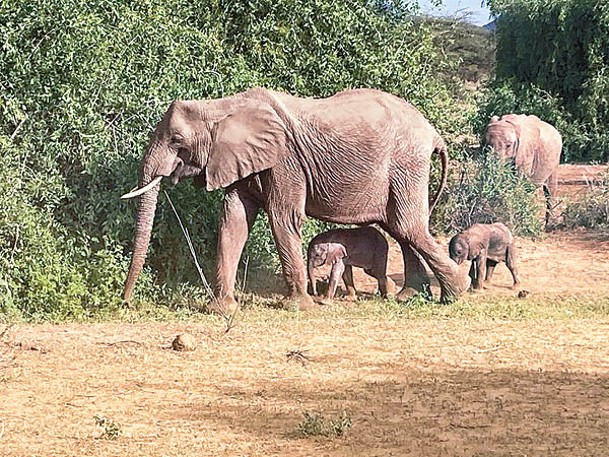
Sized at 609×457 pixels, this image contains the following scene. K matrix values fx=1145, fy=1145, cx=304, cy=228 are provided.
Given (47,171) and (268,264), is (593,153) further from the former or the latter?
(47,171)

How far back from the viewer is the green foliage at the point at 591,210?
1609 cm

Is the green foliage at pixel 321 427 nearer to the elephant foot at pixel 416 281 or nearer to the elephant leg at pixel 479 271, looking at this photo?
the elephant foot at pixel 416 281

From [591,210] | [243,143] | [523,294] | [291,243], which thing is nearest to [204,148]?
[243,143]

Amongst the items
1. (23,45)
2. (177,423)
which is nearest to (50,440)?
(177,423)

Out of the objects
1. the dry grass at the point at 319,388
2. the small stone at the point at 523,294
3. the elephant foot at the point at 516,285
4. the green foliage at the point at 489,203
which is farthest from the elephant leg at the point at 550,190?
the dry grass at the point at 319,388

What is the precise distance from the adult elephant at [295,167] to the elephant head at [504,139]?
5032 millimetres

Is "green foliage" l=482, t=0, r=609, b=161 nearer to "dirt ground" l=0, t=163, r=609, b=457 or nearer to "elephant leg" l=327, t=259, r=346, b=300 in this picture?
"elephant leg" l=327, t=259, r=346, b=300

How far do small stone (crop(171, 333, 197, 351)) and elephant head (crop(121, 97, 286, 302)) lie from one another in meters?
1.95

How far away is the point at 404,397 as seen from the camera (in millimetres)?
7270

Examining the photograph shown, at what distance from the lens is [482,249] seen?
1230 centimetres

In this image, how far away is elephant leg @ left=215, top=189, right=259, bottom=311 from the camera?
35.9ft

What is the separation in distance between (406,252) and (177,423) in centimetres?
575

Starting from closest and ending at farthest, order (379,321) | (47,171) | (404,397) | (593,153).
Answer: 1. (404,397)
2. (379,321)
3. (47,171)
4. (593,153)

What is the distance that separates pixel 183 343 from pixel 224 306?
220cm
